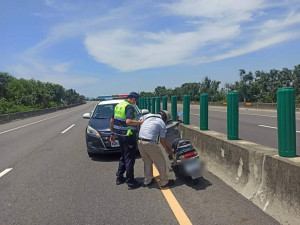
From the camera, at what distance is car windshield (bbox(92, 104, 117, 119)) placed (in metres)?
10.7

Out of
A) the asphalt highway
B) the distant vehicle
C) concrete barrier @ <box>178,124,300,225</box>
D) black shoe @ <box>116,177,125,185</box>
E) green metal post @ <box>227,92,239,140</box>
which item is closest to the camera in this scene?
concrete barrier @ <box>178,124,300,225</box>

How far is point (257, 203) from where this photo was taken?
4930 mm

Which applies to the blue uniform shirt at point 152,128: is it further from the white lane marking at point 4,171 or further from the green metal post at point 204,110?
the white lane marking at point 4,171

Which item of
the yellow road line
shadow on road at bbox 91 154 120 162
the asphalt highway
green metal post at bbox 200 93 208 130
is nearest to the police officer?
the asphalt highway

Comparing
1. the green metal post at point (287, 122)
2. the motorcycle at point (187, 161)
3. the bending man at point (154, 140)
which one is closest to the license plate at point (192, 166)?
the motorcycle at point (187, 161)

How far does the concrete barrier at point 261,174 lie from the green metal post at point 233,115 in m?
0.19

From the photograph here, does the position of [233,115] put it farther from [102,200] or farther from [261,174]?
[102,200]

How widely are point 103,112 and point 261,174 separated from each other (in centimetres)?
679

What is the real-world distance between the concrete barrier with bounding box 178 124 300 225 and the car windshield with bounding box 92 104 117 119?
4315 millimetres

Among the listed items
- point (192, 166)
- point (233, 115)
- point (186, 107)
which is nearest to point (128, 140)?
point (192, 166)

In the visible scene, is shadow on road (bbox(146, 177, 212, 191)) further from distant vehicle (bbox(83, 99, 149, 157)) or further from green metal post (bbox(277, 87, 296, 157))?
distant vehicle (bbox(83, 99, 149, 157))

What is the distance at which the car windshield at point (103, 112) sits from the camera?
10.7 meters

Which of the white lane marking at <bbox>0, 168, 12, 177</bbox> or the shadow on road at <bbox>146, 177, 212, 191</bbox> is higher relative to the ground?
the shadow on road at <bbox>146, 177, 212, 191</bbox>

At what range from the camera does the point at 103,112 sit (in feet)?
36.1
